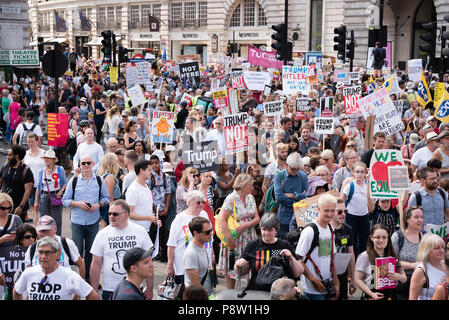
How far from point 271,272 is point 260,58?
1761 cm

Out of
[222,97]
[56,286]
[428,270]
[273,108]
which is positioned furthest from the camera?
[222,97]

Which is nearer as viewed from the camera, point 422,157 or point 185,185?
point 185,185

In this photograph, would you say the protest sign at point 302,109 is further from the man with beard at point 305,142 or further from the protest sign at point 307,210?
the protest sign at point 307,210

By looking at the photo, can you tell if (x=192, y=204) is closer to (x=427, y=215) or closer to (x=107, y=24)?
(x=427, y=215)

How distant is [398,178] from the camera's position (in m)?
7.39

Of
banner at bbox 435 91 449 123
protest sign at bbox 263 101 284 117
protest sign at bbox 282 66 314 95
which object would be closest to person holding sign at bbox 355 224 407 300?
banner at bbox 435 91 449 123

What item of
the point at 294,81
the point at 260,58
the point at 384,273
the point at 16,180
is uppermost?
the point at 260,58

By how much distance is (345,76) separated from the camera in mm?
23891

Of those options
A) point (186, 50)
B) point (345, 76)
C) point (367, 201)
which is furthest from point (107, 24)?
point (367, 201)

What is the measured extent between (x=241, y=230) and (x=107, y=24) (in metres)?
63.0

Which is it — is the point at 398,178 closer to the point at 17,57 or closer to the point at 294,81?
the point at 294,81

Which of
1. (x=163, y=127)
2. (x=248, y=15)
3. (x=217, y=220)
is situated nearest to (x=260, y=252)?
(x=217, y=220)

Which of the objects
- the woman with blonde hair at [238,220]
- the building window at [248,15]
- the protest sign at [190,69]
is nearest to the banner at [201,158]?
the woman with blonde hair at [238,220]

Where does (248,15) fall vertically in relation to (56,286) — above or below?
above
